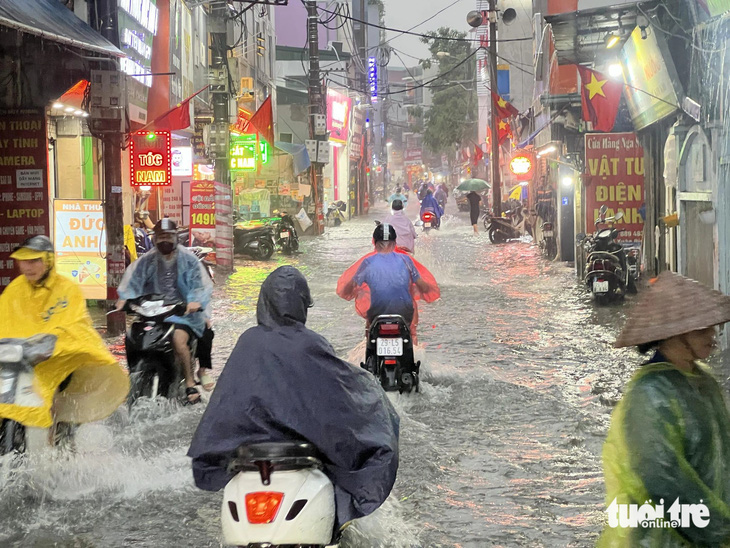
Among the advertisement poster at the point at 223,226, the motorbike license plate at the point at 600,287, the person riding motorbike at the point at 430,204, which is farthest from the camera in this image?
the person riding motorbike at the point at 430,204

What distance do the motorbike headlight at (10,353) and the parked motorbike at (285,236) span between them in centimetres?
2126

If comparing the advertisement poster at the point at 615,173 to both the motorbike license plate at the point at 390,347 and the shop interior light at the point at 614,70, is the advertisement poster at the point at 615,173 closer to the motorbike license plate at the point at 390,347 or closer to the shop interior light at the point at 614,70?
the shop interior light at the point at 614,70

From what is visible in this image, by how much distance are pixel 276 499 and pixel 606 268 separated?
42.4 feet

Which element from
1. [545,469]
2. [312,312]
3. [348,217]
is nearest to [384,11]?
[348,217]

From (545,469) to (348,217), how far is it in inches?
1912

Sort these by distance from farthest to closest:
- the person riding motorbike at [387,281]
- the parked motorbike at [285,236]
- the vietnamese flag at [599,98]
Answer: the parked motorbike at [285,236], the vietnamese flag at [599,98], the person riding motorbike at [387,281]

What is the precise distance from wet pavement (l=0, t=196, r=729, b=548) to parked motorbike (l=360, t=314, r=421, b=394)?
0.27 m

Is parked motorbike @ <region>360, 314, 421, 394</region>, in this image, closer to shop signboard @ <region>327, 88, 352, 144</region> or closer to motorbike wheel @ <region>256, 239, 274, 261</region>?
motorbike wheel @ <region>256, 239, 274, 261</region>

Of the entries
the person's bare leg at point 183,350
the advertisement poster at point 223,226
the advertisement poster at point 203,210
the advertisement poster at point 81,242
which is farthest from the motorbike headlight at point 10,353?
the advertisement poster at point 203,210

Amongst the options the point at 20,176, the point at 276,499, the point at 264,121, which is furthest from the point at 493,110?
the point at 276,499

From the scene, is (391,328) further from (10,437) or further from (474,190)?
(474,190)

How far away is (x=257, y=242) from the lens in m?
26.4

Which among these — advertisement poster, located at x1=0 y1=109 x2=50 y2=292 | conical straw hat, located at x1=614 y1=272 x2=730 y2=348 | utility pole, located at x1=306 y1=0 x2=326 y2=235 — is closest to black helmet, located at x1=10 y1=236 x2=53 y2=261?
conical straw hat, located at x1=614 y1=272 x2=730 y2=348

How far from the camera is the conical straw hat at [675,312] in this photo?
299 centimetres
